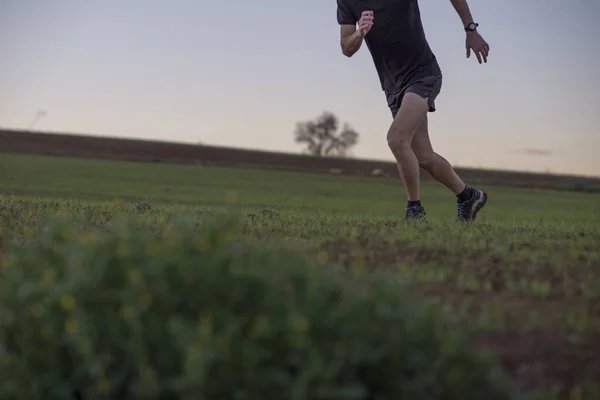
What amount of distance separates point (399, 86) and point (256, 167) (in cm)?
3336

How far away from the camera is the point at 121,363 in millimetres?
3773

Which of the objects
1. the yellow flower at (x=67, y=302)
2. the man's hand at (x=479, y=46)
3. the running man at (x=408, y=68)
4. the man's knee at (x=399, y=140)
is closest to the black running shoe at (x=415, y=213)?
the running man at (x=408, y=68)

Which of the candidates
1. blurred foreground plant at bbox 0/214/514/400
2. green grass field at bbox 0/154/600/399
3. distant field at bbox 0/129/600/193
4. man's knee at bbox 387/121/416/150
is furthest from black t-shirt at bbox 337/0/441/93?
distant field at bbox 0/129/600/193

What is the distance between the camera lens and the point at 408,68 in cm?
985

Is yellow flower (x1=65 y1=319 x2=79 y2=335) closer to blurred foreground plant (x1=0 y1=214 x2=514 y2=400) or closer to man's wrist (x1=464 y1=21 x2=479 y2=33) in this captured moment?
blurred foreground plant (x1=0 y1=214 x2=514 y2=400)

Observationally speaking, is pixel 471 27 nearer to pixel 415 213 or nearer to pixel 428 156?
pixel 428 156

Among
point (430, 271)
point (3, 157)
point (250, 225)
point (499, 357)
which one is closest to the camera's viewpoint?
point (499, 357)

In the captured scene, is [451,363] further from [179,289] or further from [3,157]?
[3,157]

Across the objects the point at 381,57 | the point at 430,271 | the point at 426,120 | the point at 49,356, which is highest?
the point at 381,57

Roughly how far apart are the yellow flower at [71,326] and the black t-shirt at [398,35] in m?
6.64

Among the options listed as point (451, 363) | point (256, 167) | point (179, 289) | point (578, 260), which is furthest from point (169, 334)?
point (256, 167)

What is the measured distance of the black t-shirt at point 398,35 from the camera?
9.77m

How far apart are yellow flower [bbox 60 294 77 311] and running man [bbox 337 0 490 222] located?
6.03 meters

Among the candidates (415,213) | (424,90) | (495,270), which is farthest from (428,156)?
(495,270)
